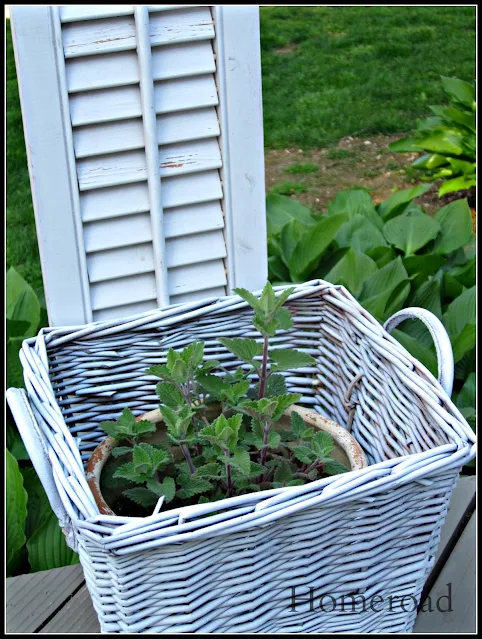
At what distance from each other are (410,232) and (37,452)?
1.47 m

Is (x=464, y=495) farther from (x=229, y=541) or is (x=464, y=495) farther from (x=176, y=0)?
(x=176, y=0)

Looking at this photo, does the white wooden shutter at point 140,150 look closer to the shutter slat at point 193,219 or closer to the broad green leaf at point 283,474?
the shutter slat at point 193,219

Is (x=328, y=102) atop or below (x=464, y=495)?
atop

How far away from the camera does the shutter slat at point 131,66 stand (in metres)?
1.36

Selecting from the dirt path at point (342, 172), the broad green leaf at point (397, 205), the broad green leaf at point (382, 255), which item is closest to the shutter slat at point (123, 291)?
the broad green leaf at point (382, 255)

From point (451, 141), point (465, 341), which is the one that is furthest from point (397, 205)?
point (451, 141)

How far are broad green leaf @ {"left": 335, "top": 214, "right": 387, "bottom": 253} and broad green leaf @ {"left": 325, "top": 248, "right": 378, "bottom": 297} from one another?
0.67ft

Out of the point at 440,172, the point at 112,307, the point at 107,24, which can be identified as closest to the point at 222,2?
the point at 107,24

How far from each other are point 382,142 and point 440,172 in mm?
455

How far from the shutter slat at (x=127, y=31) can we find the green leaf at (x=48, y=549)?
0.84 m

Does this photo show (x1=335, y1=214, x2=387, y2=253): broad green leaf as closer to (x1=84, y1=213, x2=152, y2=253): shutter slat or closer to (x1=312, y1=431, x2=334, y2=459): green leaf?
(x1=84, y1=213, x2=152, y2=253): shutter slat

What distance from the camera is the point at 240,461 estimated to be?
3.83 ft

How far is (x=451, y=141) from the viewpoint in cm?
335

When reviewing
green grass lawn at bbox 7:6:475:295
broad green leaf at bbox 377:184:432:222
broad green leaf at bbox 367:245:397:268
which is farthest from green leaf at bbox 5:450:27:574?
green grass lawn at bbox 7:6:475:295
